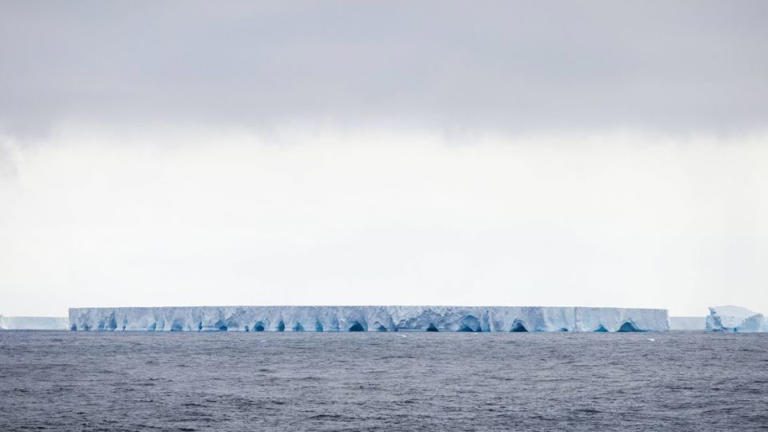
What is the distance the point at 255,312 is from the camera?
236 feet

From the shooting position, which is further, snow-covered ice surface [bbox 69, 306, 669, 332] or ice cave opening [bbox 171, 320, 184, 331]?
ice cave opening [bbox 171, 320, 184, 331]

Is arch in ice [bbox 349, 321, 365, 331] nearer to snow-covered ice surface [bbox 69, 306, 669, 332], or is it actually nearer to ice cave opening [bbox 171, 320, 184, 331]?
snow-covered ice surface [bbox 69, 306, 669, 332]

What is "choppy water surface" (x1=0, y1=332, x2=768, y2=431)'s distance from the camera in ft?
82.4

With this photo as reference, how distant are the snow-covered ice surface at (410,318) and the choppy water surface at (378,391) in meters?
12.0

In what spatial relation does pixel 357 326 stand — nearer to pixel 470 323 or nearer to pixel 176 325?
pixel 470 323

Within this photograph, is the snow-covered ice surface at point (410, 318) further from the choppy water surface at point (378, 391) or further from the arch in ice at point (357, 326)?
the choppy water surface at point (378, 391)

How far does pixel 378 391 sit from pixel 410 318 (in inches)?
1346

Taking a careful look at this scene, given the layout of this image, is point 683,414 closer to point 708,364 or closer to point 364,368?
point 364,368

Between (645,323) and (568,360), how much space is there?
71.8ft

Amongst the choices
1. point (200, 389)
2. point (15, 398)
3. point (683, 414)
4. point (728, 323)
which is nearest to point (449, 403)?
point (683, 414)

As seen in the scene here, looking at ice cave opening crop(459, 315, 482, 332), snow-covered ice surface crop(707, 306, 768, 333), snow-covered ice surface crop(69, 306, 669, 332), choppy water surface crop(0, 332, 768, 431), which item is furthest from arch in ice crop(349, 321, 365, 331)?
snow-covered ice surface crop(707, 306, 768, 333)

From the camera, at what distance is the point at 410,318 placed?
66875mm

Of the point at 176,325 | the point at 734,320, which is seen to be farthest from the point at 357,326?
the point at 734,320

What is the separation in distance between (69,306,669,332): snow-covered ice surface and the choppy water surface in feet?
39.3
